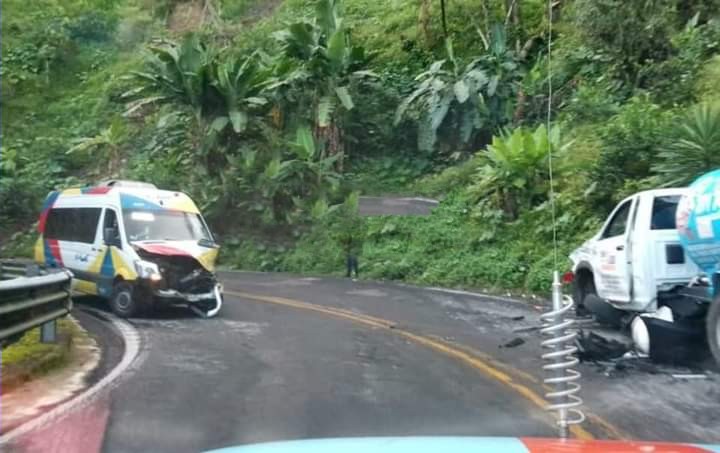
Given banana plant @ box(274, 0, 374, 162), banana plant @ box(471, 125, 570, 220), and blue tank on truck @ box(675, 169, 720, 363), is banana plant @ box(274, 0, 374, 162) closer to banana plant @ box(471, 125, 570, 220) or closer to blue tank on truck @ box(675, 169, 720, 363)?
banana plant @ box(471, 125, 570, 220)

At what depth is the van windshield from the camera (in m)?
16.2

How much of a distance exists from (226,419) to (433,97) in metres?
20.3

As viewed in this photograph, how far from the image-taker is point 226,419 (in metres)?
8.14

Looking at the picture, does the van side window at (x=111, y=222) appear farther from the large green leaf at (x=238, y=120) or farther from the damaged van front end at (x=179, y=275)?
the large green leaf at (x=238, y=120)

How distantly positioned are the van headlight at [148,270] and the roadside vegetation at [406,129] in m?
7.42

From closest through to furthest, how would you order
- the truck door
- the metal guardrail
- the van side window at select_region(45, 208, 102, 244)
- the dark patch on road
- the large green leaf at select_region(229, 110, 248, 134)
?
1. the metal guardrail
2. the truck door
3. the van side window at select_region(45, 208, 102, 244)
4. the dark patch on road
5. the large green leaf at select_region(229, 110, 248, 134)

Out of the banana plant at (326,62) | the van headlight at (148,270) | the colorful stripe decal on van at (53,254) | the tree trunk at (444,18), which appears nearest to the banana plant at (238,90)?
the banana plant at (326,62)

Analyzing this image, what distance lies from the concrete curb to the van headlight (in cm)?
98

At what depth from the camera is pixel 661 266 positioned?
11.5 metres

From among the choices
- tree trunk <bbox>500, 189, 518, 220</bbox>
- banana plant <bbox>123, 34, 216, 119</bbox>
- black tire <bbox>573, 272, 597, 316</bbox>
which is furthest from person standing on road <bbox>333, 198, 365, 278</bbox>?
black tire <bbox>573, 272, 597, 316</bbox>

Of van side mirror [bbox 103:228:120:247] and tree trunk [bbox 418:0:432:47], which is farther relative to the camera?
tree trunk [bbox 418:0:432:47]

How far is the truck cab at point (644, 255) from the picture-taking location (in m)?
11.5

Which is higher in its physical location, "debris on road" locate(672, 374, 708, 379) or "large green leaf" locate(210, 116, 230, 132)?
"large green leaf" locate(210, 116, 230, 132)

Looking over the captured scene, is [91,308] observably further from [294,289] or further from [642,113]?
[642,113]
